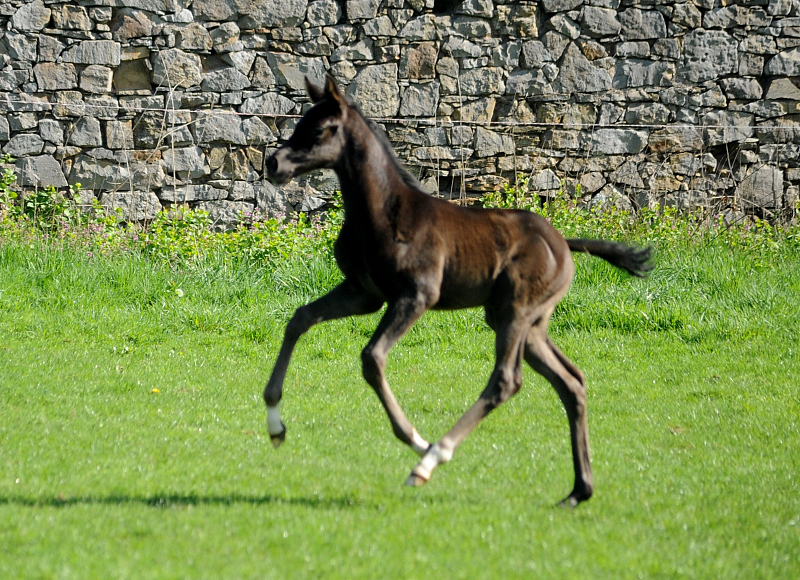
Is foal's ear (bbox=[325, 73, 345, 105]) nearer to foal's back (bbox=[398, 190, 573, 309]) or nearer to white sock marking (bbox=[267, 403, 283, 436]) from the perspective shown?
foal's back (bbox=[398, 190, 573, 309])

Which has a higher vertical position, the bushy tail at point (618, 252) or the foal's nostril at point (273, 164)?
the foal's nostril at point (273, 164)

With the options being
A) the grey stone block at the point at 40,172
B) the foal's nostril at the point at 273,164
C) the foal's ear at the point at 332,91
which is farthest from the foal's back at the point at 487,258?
the grey stone block at the point at 40,172

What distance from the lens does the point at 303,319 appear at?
4523mm

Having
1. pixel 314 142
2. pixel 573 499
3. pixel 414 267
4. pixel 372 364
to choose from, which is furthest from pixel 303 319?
pixel 573 499

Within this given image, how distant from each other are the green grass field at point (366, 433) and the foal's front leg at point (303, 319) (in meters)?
0.44

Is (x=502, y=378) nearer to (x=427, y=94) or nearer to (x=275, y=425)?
(x=275, y=425)

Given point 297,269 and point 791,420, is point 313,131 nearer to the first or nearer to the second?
point 791,420

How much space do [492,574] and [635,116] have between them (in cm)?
1008

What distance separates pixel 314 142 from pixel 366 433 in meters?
2.42

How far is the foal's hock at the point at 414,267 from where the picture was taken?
4.35 metres

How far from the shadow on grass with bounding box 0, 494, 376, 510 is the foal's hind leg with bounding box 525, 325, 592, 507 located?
1122 mm

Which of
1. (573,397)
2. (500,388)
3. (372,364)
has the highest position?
(372,364)

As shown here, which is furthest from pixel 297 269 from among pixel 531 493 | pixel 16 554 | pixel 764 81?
pixel 764 81

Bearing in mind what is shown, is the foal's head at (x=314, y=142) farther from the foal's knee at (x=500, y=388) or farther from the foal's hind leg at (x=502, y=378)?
the foal's knee at (x=500, y=388)
